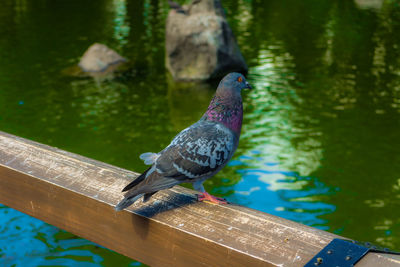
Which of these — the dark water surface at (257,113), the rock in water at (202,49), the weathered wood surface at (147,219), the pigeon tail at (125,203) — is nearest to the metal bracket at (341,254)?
the weathered wood surface at (147,219)

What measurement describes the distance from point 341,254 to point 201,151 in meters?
0.80

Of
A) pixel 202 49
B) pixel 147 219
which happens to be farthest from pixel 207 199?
pixel 202 49

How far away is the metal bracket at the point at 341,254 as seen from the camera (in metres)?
1.57

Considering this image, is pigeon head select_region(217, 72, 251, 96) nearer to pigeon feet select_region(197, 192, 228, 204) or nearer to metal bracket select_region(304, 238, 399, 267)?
pigeon feet select_region(197, 192, 228, 204)

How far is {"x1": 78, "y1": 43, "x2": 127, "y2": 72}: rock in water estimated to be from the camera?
902cm

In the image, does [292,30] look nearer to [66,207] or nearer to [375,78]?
[375,78]

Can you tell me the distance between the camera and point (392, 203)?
475 cm

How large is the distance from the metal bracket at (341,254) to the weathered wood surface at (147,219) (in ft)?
0.09

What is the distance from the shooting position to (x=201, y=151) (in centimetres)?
218

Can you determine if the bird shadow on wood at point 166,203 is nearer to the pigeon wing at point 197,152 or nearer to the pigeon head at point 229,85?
the pigeon wing at point 197,152

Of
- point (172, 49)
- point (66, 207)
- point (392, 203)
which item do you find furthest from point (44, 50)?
point (66, 207)

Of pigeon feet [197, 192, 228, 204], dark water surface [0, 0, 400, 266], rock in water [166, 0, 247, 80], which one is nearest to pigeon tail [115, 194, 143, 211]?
pigeon feet [197, 192, 228, 204]

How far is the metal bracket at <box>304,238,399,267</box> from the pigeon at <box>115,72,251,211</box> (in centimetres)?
58

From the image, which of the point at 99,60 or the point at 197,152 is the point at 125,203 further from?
the point at 99,60
